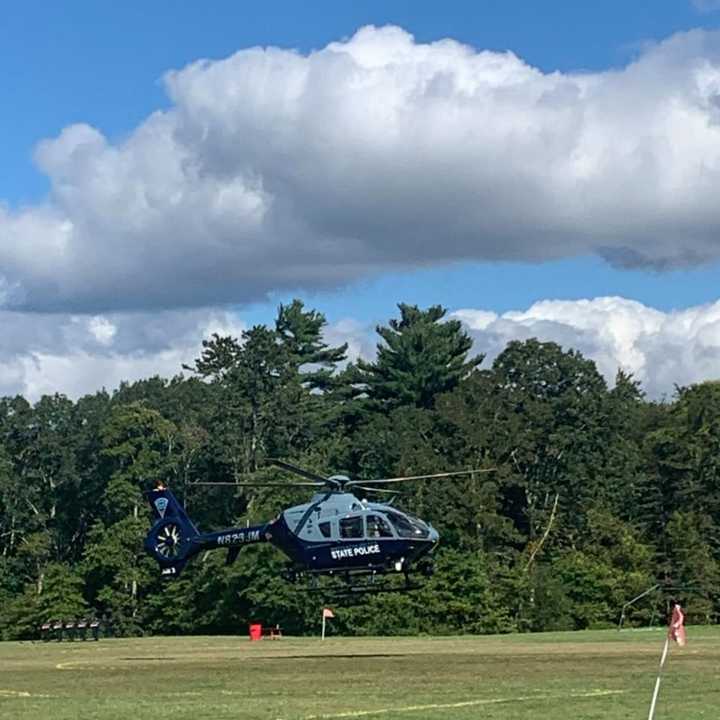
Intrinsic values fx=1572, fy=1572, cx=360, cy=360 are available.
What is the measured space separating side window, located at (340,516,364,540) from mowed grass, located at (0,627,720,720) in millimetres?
3990

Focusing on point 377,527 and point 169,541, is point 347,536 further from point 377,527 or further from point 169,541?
point 169,541

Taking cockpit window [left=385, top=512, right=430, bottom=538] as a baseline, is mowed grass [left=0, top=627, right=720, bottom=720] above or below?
below

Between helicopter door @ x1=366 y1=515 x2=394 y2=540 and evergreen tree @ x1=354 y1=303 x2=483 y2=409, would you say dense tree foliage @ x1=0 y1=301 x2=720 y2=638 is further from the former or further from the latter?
helicopter door @ x1=366 y1=515 x2=394 y2=540

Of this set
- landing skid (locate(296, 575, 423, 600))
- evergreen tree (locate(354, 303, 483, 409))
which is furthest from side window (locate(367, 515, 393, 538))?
evergreen tree (locate(354, 303, 483, 409))

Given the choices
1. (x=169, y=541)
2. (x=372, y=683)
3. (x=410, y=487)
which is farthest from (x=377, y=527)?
(x=410, y=487)

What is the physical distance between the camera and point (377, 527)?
5091 centimetres

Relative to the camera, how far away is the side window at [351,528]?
5116 cm

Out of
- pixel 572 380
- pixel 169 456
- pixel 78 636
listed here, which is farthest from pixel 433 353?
pixel 78 636

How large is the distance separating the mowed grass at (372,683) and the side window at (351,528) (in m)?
3.99

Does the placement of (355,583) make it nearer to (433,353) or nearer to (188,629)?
(188,629)

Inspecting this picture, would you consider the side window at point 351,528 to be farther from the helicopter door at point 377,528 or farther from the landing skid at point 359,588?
the landing skid at point 359,588

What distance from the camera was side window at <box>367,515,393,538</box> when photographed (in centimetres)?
5078

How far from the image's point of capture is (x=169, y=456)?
11856 cm

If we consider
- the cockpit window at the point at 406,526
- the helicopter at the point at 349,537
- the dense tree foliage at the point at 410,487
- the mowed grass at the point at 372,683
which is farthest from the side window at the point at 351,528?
the dense tree foliage at the point at 410,487
